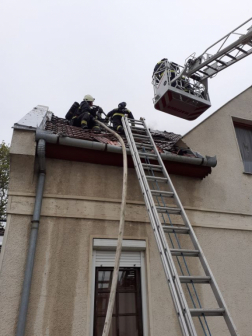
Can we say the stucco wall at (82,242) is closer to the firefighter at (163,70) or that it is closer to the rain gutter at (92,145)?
the rain gutter at (92,145)

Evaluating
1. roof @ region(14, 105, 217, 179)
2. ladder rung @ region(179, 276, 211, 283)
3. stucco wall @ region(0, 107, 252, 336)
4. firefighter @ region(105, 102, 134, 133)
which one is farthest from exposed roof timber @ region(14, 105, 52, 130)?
ladder rung @ region(179, 276, 211, 283)

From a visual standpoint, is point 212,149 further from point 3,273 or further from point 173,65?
point 3,273

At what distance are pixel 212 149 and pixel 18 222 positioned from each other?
151 inches

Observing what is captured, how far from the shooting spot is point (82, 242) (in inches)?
144

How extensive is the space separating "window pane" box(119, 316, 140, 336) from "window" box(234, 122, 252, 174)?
3658 mm

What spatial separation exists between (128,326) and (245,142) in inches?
181

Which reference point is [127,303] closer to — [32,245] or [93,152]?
[32,245]

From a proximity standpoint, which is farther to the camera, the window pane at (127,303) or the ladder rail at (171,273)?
the window pane at (127,303)

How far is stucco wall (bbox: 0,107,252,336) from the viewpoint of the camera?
3.21 meters

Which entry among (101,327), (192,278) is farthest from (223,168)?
(101,327)

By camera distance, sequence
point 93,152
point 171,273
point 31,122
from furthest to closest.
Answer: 1. point 31,122
2. point 93,152
3. point 171,273

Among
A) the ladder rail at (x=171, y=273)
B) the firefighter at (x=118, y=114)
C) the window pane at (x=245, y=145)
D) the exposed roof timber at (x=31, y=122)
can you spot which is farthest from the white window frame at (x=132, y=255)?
the window pane at (x=245, y=145)

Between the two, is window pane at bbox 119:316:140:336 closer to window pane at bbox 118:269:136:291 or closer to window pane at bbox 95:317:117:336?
window pane at bbox 95:317:117:336

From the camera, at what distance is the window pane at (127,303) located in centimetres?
362
